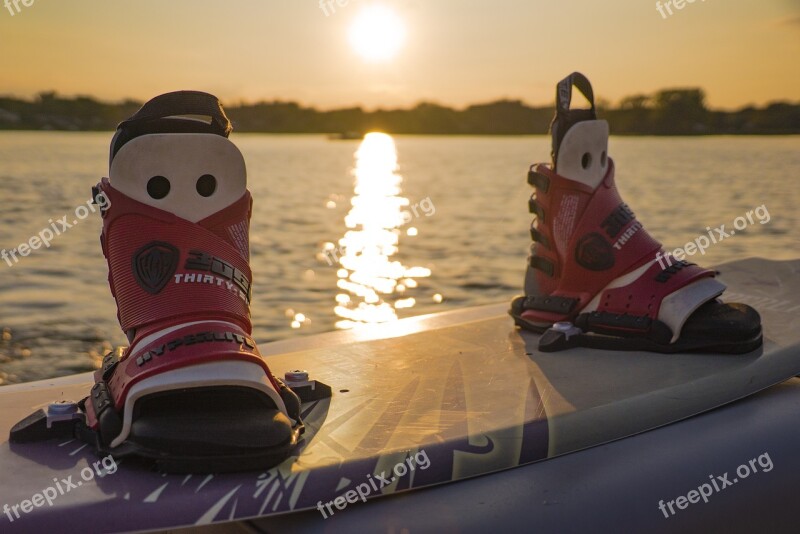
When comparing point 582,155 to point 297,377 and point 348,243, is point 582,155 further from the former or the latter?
point 348,243

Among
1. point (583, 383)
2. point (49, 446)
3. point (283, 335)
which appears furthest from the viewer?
point (283, 335)

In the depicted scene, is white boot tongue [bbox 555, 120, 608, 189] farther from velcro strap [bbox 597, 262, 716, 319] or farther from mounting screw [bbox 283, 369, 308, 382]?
mounting screw [bbox 283, 369, 308, 382]

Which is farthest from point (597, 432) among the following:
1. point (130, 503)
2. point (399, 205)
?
point (399, 205)

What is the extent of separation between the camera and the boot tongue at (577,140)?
8.83ft

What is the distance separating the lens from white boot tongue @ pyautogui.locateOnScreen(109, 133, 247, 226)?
175 centimetres

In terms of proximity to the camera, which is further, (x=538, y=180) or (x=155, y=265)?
(x=538, y=180)

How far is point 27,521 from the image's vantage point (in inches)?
57.2

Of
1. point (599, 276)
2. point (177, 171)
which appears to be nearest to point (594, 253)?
point (599, 276)

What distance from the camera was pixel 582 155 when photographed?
2.70 metres

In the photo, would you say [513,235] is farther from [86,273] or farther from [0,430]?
[0,430]

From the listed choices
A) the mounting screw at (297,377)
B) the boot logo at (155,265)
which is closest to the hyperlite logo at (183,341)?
the boot logo at (155,265)

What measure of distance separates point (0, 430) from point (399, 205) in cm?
928

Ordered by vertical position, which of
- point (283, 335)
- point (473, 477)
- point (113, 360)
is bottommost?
point (283, 335)

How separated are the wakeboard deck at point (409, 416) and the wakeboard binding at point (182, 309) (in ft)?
0.21
